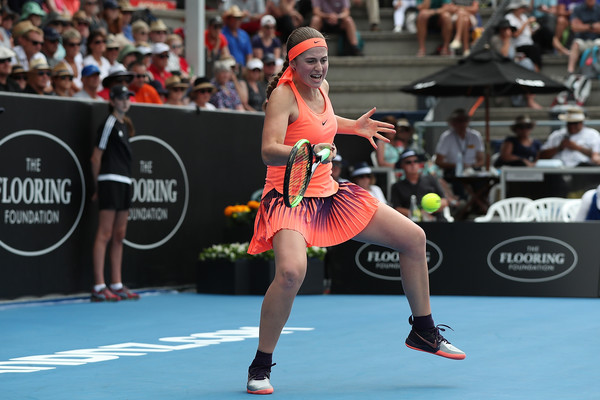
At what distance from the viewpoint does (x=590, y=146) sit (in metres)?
14.6

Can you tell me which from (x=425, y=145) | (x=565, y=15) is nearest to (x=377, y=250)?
(x=425, y=145)

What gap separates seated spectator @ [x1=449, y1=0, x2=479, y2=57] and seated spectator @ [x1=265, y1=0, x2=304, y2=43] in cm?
282

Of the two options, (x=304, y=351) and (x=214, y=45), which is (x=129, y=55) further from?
(x=304, y=351)

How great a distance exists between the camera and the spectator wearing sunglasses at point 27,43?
40.3 feet

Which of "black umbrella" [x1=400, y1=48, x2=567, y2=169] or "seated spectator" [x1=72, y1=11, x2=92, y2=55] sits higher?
"seated spectator" [x1=72, y1=11, x2=92, y2=55]

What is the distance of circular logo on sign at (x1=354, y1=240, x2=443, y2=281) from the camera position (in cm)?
1112

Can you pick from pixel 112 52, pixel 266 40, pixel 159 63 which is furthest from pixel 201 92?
pixel 266 40

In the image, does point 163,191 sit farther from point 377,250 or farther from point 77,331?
point 77,331

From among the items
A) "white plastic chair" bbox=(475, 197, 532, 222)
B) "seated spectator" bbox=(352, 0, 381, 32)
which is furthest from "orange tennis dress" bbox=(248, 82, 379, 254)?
"seated spectator" bbox=(352, 0, 381, 32)

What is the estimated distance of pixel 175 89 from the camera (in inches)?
490

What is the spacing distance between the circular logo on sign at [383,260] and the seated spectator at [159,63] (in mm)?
4092

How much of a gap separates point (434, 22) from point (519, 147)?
4.98 metres

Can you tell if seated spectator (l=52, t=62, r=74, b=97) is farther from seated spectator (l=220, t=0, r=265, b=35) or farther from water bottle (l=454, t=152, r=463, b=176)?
seated spectator (l=220, t=0, r=265, b=35)

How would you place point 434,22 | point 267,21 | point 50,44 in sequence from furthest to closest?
point 434,22, point 267,21, point 50,44
